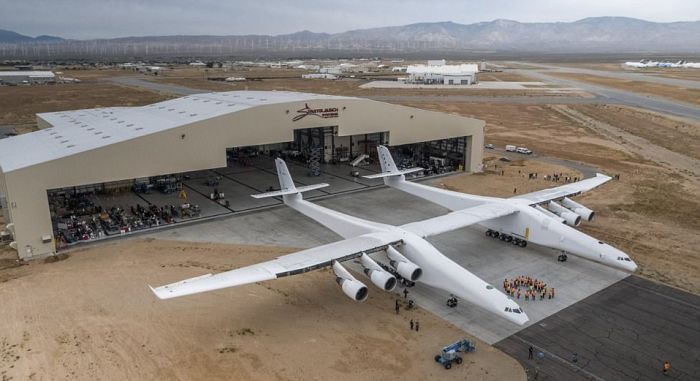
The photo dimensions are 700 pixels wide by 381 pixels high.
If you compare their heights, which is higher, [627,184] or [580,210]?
[580,210]

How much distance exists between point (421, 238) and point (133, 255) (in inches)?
815

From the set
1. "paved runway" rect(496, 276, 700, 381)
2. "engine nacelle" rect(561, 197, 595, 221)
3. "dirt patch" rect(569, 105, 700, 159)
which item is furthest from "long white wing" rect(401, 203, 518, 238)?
"dirt patch" rect(569, 105, 700, 159)

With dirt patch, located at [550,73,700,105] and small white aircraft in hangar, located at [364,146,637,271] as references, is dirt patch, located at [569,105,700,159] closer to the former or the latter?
dirt patch, located at [550,73,700,105]

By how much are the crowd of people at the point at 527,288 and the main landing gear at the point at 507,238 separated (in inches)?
245

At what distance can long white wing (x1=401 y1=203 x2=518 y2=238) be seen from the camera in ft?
107

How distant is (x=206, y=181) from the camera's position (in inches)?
2178

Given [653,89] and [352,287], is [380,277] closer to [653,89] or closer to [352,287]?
[352,287]

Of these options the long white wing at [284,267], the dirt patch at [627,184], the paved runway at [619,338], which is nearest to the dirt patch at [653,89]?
the dirt patch at [627,184]

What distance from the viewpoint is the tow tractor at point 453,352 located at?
2246 cm

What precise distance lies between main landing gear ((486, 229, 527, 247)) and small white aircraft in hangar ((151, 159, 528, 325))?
496 centimetres

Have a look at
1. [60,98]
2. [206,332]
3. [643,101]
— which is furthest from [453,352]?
[60,98]

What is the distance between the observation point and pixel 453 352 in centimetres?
2277

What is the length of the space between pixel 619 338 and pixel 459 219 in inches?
515

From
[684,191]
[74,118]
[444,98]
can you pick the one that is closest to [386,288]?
[684,191]
